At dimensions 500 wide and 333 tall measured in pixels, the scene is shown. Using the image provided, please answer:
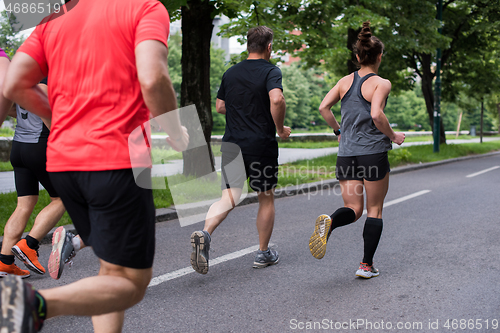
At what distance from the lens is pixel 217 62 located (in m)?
40.0

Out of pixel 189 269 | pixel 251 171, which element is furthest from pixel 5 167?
pixel 251 171

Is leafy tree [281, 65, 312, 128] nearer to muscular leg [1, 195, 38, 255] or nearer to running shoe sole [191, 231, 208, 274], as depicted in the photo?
muscular leg [1, 195, 38, 255]

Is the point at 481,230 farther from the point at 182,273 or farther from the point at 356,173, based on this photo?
the point at 182,273

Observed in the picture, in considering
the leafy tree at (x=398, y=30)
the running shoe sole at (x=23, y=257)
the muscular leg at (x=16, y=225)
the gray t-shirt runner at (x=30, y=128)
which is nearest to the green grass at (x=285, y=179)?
the gray t-shirt runner at (x=30, y=128)

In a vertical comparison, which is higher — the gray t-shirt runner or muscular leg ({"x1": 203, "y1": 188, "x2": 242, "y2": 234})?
the gray t-shirt runner

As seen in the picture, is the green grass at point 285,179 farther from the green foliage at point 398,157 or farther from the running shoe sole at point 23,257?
the running shoe sole at point 23,257

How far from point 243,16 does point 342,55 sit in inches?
184

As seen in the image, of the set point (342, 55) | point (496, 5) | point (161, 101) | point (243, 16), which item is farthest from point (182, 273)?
point (496, 5)

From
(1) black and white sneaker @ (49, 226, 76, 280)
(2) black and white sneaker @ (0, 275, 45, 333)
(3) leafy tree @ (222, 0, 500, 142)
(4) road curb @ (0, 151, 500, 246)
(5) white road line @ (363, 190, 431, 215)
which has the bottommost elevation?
(5) white road line @ (363, 190, 431, 215)

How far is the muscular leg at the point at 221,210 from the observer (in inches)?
144

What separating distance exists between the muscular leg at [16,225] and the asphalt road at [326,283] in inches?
13.8

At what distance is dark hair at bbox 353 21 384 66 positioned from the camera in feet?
11.3

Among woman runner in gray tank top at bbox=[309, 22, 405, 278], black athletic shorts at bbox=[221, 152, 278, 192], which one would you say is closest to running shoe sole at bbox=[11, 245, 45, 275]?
black athletic shorts at bbox=[221, 152, 278, 192]

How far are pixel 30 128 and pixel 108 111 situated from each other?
2.11m
